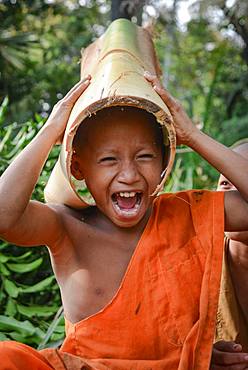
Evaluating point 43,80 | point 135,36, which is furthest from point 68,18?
point 135,36

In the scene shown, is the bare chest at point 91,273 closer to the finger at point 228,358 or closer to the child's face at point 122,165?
the child's face at point 122,165

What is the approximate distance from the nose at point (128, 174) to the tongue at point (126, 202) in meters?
0.07

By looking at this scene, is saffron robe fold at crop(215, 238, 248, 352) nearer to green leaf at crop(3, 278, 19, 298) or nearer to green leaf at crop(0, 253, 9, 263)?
green leaf at crop(3, 278, 19, 298)

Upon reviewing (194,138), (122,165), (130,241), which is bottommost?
(130,241)

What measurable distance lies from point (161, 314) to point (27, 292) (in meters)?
1.24

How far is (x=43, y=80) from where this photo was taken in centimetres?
962

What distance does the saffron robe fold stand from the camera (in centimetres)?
266

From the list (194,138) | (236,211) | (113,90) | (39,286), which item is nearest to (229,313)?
(236,211)

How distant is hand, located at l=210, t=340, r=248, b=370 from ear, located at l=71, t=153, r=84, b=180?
732 millimetres

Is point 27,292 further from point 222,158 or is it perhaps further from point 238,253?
point 222,158

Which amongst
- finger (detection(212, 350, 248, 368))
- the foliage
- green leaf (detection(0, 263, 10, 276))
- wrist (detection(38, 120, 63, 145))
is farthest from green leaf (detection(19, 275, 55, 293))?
wrist (detection(38, 120, 63, 145))

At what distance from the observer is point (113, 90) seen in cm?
190

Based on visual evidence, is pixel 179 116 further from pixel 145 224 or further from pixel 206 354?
pixel 206 354

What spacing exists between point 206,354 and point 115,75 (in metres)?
0.87
